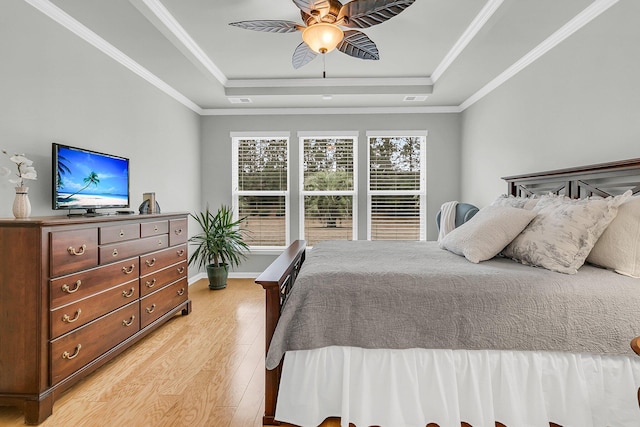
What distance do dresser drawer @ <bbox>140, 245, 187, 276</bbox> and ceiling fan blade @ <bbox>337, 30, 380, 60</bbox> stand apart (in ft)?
7.48

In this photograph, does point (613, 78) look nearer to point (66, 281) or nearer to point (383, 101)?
point (383, 101)

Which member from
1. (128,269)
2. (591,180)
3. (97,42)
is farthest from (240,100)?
(591,180)

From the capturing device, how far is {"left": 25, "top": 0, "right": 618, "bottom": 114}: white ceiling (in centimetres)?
267

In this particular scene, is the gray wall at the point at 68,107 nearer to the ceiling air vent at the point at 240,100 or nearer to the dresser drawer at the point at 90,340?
the ceiling air vent at the point at 240,100

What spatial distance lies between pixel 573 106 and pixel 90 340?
389 cm

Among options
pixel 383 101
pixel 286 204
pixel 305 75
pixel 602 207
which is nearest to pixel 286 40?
pixel 305 75

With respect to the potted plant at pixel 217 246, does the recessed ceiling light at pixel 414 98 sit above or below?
above

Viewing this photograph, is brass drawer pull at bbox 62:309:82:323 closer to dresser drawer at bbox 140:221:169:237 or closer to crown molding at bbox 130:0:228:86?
dresser drawer at bbox 140:221:169:237

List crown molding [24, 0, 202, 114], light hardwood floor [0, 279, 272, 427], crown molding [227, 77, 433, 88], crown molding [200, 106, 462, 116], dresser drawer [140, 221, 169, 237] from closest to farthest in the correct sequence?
light hardwood floor [0, 279, 272, 427]
crown molding [24, 0, 202, 114]
dresser drawer [140, 221, 169, 237]
crown molding [227, 77, 433, 88]
crown molding [200, 106, 462, 116]

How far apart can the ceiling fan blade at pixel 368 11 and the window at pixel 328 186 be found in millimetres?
2837

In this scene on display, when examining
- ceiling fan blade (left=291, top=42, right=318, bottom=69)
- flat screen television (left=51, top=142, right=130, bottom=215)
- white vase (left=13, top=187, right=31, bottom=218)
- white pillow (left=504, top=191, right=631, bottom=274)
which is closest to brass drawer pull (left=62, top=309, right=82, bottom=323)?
white vase (left=13, top=187, right=31, bottom=218)

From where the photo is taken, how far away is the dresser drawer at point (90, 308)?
1.94m

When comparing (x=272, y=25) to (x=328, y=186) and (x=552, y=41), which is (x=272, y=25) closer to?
(x=552, y=41)

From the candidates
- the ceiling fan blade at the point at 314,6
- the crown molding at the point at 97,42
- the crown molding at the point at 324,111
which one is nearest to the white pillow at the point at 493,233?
the ceiling fan blade at the point at 314,6
